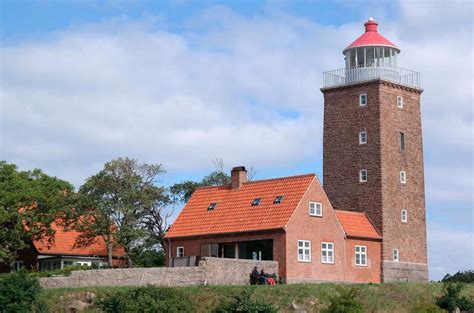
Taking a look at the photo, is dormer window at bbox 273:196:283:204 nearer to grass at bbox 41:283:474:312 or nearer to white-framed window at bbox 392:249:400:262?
white-framed window at bbox 392:249:400:262

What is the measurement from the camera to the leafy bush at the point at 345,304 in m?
37.6

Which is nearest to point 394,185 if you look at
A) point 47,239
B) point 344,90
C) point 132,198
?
point 344,90

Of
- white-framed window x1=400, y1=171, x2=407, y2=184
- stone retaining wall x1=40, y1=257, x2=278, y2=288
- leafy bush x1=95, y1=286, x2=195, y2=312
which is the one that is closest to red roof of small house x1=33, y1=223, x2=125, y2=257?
stone retaining wall x1=40, y1=257, x2=278, y2=288

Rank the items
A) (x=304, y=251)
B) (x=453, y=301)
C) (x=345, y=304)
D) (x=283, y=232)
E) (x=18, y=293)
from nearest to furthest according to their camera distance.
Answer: (x=345, y=304) < (x=18, y=293) < (x=453, y=301) < (x=283, y=232) < (x=304, y=251)

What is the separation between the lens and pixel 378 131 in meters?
55.5

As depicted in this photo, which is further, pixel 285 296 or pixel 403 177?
pixel 403 177

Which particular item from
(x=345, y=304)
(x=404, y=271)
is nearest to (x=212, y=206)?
(x=404, y=271)

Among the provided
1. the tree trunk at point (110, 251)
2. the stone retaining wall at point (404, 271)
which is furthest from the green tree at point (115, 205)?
the stone retaining wall at point (404, 271)

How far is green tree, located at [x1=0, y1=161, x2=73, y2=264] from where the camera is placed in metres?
53.6

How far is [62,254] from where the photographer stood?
5897cm

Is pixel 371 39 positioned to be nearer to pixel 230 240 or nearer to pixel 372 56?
pixel 372 56

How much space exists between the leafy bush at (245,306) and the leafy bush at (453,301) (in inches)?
332

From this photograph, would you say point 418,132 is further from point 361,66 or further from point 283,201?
point 283,201

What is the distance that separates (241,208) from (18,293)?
50.9ft
